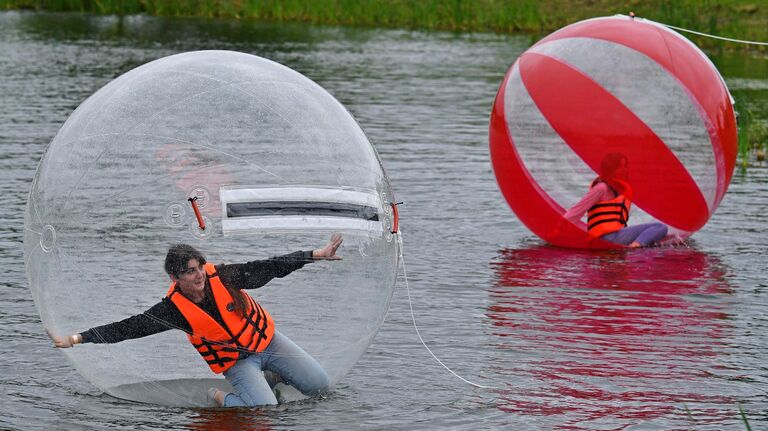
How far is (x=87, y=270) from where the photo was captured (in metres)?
7.80

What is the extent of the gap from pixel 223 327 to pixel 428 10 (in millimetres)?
33003

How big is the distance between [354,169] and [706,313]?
3.97 meters

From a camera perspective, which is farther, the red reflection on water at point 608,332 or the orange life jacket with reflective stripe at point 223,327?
the red reflection on water at point 608,332

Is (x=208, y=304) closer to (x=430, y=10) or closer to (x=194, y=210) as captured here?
(x=194, y=210)

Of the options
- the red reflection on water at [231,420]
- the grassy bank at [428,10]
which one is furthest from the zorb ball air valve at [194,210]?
the grassy bank at [428,10]

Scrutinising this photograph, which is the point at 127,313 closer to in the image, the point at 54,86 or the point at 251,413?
the point at 251,413

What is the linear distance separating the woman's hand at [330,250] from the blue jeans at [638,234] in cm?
551

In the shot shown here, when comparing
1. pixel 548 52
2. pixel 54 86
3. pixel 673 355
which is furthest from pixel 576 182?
pixel 54 86

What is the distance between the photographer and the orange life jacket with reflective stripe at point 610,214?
12.7 m

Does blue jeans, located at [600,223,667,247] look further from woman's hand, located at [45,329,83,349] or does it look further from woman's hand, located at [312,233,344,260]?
woman's hand, located at [45,329,83,349]

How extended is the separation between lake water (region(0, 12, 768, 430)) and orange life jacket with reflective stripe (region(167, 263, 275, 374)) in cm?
41

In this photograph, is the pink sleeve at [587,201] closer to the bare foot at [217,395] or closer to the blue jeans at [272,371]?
the blue jeans at [272,371]

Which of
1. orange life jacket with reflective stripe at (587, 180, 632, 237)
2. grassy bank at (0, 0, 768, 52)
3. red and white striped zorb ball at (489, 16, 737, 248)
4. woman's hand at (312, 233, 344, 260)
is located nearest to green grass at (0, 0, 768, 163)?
grassy bank at (0, 0, 768, 52)

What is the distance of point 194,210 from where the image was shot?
7.69 m
